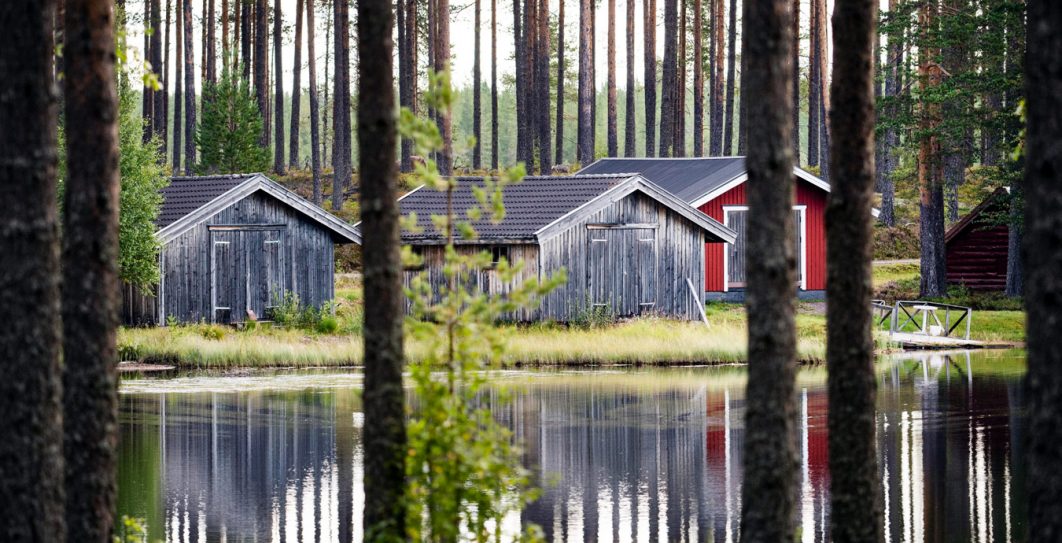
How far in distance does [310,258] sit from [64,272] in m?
32.0

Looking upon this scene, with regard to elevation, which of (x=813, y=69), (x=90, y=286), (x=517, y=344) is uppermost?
(x=813, y=69)

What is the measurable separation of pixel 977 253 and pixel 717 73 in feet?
78.8

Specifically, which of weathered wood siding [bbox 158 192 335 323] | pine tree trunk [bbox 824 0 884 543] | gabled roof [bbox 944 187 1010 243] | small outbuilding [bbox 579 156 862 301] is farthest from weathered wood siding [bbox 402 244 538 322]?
pine tree trunk [bbox 824 0 884 543]

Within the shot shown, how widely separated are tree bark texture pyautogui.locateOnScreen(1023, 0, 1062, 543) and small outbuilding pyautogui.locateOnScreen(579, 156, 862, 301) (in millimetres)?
39152

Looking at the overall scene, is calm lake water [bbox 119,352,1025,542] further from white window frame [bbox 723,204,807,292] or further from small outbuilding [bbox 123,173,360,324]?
white window frame [bbox 723,204,807,292]

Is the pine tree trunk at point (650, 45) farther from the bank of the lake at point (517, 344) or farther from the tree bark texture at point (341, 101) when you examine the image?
the bank of the lake at point (517, 344)

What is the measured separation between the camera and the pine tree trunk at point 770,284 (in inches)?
348

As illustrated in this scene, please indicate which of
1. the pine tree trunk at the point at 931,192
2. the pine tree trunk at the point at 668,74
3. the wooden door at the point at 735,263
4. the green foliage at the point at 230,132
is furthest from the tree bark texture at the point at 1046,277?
the pine tree trunk at the point at 668,74

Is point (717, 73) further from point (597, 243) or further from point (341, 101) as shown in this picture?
point (597, 243)

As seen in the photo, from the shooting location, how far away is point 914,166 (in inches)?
2082

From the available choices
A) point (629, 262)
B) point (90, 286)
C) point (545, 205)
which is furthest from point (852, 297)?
point (545, 205)

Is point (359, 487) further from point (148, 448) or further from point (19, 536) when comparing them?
point (19, 536)

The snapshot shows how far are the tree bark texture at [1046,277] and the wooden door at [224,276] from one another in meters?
33.7

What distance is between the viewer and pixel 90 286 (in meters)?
9.20
